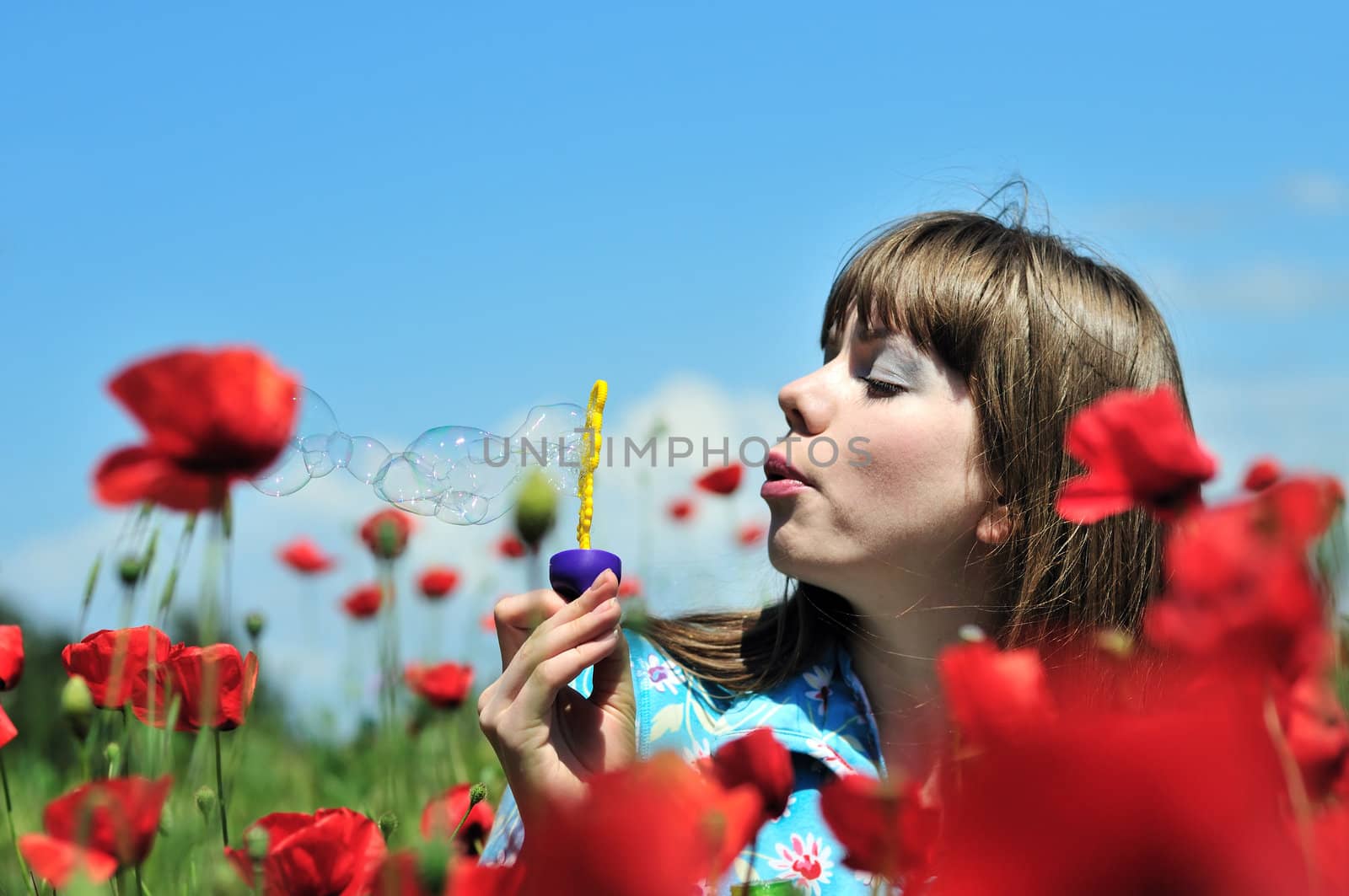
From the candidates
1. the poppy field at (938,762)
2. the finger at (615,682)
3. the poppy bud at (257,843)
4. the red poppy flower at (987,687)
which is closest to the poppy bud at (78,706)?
the poppy field at (938,762)

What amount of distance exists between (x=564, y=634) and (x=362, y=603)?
4.62ft

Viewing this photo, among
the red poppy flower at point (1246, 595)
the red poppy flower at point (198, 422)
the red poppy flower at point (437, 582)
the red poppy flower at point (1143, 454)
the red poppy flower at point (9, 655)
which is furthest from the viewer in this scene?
the red poppy flower at point (437, 582)

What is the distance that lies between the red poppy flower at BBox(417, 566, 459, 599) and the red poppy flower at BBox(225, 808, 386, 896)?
5.25 feet

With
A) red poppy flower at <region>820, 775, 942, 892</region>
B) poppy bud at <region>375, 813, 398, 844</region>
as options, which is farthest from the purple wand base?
red poppy flower at <region>820, 775, 942, 892</region>

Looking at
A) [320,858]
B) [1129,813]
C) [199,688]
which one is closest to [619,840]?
[1129,813]

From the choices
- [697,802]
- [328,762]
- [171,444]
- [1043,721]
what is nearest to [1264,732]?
[1043,721]

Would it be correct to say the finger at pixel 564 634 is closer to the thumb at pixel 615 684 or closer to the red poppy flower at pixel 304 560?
the thumb at pixel 615 684

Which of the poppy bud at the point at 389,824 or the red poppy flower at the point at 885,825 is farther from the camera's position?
the poppy bud at the point at 389,824

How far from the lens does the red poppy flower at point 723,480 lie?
8.11 feet

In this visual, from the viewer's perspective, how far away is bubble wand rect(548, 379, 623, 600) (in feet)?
3.49

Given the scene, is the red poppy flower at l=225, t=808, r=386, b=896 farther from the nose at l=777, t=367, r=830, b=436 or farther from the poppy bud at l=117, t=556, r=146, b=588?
the nose at l=777, t=367, r=830, b=436

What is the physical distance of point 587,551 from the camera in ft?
3.51

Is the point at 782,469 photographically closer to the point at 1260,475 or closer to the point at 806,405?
the point at 806,405

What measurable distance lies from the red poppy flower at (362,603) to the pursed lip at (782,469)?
1.16m
